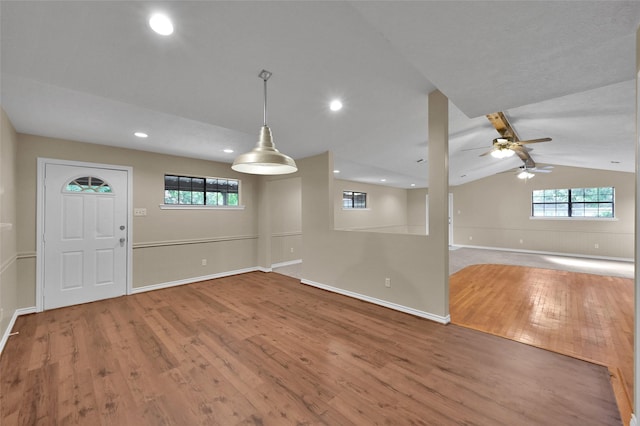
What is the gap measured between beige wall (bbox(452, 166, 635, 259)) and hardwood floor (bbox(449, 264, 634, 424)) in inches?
116

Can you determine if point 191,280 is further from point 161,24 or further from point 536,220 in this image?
point 536,220

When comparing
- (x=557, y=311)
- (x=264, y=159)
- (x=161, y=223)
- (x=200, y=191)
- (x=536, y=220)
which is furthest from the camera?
(x=536, y=220)

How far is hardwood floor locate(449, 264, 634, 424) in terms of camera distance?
252 centimetres

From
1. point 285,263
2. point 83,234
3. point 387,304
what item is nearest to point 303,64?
point 387,304

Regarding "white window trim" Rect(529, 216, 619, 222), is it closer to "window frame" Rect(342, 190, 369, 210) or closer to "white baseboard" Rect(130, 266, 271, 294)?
"window frame" Rect(342, 190, 369, 210)

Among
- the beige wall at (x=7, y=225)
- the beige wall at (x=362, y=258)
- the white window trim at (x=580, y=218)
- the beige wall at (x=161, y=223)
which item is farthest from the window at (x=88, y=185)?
the white window trim at (x=580, y=218)

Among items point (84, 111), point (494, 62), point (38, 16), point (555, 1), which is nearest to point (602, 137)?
Answer: point (494, 62)

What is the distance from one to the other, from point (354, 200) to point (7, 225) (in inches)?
301

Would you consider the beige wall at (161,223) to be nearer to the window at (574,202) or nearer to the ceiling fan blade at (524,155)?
the ceiling fan blade at (524,155)

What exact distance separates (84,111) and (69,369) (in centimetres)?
260

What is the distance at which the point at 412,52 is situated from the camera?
1.73m

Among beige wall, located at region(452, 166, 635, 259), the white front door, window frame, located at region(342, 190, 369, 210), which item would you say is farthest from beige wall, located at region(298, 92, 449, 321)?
beige wall, located at region(452, 166, 635, 259)

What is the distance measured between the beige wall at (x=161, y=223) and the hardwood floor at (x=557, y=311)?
14.3ft

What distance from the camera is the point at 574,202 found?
25.4ft
